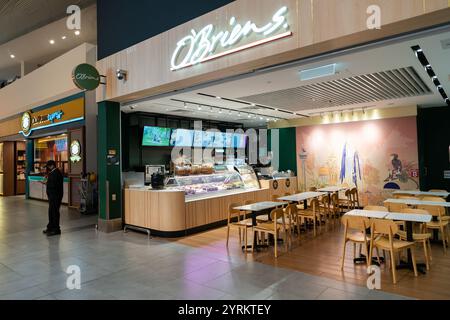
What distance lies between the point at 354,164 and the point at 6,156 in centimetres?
1541

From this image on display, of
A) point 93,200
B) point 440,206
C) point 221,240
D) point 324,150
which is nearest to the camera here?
point 440,206

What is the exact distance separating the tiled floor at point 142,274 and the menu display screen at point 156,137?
3.54 m

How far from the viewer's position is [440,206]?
498 centimetres

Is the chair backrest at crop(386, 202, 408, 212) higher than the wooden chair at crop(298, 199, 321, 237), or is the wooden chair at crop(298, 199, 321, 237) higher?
the chair backrest at crop(386, 202, 408, 212)

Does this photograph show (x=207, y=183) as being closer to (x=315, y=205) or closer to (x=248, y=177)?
(x=248, y=177)

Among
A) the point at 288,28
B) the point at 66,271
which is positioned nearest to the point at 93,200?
the point at 66,271

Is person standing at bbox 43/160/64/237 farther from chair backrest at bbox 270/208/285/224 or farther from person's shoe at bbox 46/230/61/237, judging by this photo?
chair backrest at bbox 270/208/285/224

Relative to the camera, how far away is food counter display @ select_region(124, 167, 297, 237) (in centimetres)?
619

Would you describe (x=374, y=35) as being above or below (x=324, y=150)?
above

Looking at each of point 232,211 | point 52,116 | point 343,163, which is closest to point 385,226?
point 232,211

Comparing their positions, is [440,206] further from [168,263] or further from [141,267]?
[141,267]

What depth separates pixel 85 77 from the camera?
6.41 metres

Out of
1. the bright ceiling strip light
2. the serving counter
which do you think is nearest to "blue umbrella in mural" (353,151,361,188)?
the serving counter

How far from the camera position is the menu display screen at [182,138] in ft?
32.2
